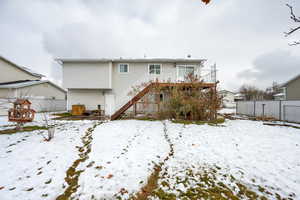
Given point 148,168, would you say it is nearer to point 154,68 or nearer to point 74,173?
point 74,173

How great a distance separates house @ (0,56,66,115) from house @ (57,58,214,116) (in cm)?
462

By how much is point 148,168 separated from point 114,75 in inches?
397

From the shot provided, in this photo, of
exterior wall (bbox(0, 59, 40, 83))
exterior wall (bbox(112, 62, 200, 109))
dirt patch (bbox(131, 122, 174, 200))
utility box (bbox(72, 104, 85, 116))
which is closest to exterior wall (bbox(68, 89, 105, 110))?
utility box (bbox(72, 104, 85, 116))

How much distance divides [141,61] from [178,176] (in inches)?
405

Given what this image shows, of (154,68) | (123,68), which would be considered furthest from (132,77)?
(154,68)

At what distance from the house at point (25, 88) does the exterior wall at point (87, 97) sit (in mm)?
4125

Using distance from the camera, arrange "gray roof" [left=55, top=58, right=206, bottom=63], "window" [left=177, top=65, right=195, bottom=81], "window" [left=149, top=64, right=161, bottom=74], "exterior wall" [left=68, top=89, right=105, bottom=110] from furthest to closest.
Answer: "exterior wall" [left=68, top=89, right=105, bottom=110] < "window" [left=149, top=64, right=161, bottom=74] < "window" [left=177, top=65, right=195, bottom=81] < "gray roof" [left=55, top=58, right=206, bottom=63]

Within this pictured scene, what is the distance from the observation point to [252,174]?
284 centimetres

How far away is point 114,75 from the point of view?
11477 mm

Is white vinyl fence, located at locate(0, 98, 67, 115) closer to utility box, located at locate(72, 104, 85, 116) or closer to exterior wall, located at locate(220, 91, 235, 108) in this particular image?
utility box, located at locate(72, 104, 85, 116)

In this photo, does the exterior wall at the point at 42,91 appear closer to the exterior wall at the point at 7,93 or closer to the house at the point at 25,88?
the house at the point at 25,88

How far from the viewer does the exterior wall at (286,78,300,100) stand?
13.2 metres

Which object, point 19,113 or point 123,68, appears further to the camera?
point 123,68

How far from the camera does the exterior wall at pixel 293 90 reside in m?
13.2
